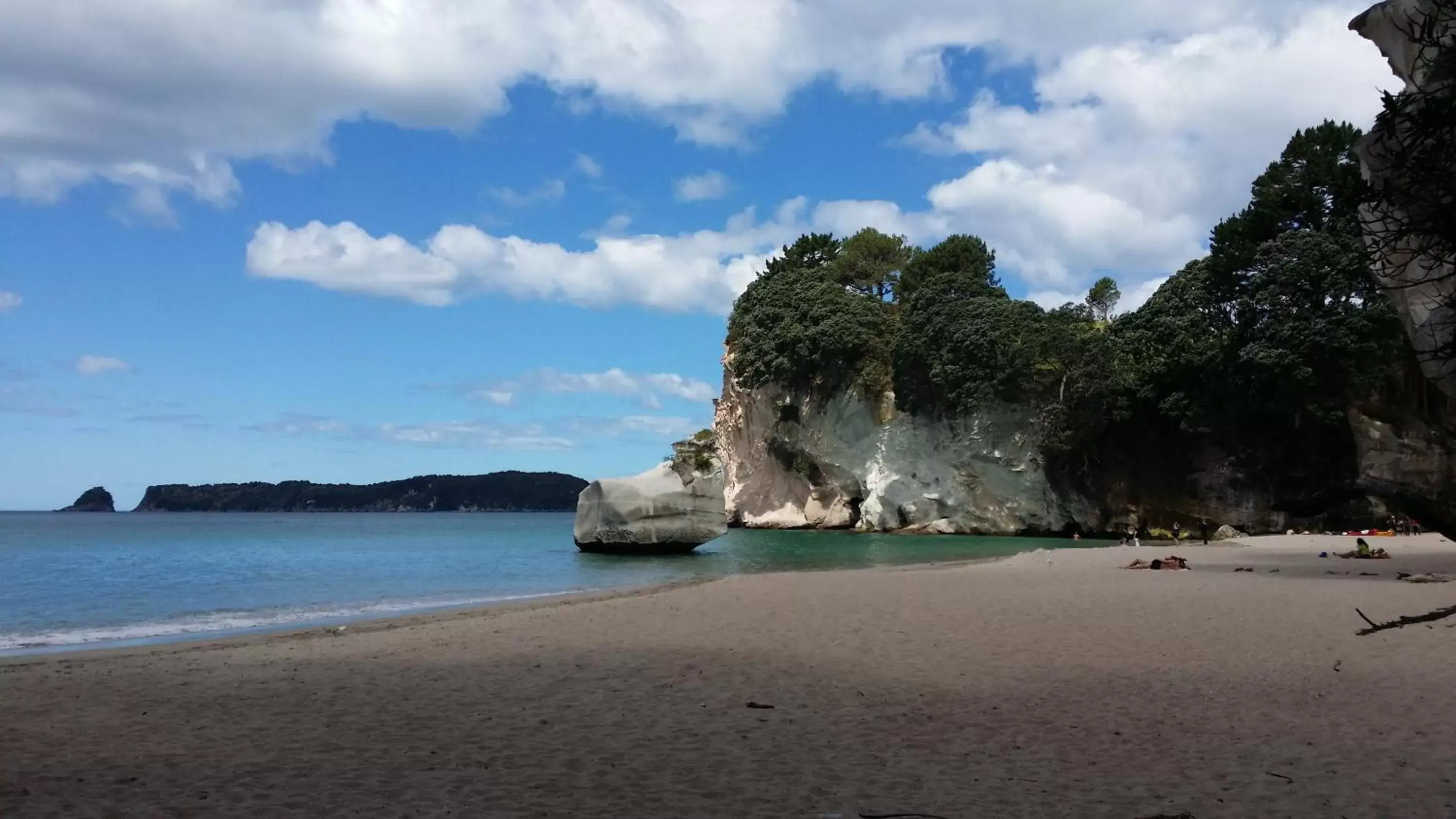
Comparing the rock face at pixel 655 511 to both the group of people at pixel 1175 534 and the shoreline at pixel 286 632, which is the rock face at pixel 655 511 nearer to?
the shoreline at pixel 286 632

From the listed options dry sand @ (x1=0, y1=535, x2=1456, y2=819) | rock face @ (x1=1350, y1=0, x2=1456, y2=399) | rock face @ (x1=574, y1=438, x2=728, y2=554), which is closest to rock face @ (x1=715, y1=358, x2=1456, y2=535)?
rock face @ (x1=574, y1=438, x2=728, y2=554)

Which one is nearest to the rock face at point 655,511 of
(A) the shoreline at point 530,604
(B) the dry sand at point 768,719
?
(A) the shoreline at point 530,604

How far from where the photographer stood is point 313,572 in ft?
117

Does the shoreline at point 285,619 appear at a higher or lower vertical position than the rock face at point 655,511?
lower

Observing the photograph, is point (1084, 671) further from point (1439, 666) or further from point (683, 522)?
point (683, 522)

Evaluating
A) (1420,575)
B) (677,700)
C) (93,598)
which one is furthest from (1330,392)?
Result: (93,598)

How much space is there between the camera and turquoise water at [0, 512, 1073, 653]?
2019cm

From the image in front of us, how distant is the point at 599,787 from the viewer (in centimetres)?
617

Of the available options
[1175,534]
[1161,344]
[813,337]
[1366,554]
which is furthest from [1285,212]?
[813,337]

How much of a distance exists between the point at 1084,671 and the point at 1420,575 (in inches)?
523

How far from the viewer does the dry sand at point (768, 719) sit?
595 centimetres

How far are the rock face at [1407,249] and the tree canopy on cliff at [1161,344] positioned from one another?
15.0 meters

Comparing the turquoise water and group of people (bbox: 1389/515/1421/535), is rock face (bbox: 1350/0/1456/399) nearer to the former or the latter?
the turquoise water

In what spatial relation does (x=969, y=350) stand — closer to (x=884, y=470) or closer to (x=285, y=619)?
(x=884, y=470)
